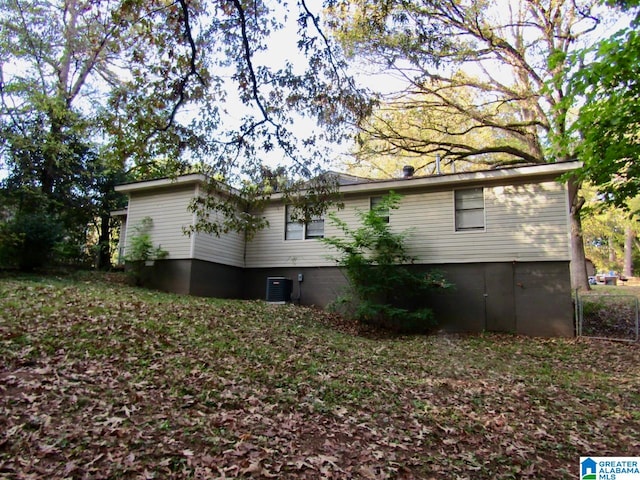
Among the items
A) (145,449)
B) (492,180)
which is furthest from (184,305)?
(492,180)

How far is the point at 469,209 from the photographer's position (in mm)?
10633

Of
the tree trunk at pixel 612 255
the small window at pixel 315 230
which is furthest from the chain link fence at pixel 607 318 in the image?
the tree trunk at pixel 612 255

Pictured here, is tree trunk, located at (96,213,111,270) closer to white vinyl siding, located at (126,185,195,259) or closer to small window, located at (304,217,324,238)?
white vinyl siding, located at (126,185,195,259)

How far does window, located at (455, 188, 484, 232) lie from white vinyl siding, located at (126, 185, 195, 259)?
726 centimetres

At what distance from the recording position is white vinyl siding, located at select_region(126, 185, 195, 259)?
1152cm

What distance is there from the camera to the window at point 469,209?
34.5 ft

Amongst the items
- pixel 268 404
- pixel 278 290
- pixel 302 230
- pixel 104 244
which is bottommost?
pixel 268 404

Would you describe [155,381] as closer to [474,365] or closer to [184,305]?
[184,305]

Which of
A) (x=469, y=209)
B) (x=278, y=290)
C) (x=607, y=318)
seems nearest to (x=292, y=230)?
(x=278, y=290)

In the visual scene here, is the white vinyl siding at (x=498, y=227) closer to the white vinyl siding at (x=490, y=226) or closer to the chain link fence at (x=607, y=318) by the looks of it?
A: the white vinyl siding at (x=490, y=226)

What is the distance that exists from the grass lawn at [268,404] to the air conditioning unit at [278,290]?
3.99 meters

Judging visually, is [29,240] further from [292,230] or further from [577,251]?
[577,251]

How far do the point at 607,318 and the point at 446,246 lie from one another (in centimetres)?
486

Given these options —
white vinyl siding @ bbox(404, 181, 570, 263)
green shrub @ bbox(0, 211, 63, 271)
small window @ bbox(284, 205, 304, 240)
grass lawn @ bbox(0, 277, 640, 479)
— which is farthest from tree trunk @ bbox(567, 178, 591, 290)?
green shrub @ bbox(0, 211, 63, 271)
